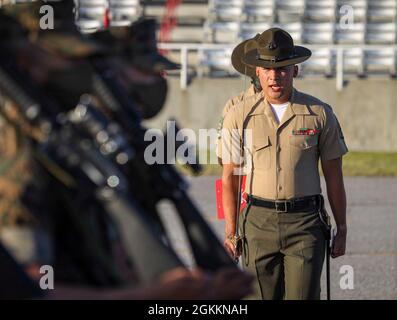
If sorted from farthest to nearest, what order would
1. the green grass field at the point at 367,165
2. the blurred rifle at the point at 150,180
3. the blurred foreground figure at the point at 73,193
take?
the green grass field at the point at 367,165 < the blurred rifle at the point at 150,180 < the blurred foreground figure at the point at 73,193

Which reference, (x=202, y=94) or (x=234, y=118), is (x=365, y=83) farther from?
(x=234, y=118)

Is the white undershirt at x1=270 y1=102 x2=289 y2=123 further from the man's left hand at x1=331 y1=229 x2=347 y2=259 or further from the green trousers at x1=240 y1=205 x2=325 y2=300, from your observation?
the man's left hand at x1=331 y1=229 x2=347 y2=259

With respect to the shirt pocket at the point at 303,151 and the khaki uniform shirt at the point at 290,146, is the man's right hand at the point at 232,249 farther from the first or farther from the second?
the shirt pocket at the point at 303,151

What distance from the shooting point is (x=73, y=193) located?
276 centimetres

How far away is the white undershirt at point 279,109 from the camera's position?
595 cm

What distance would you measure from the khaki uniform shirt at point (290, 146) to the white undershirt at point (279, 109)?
0.02 metres

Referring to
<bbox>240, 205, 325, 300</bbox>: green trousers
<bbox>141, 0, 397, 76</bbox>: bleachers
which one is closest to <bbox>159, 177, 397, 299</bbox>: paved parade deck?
<bbox>240, 205, 325, 300</bbox>: green trousers

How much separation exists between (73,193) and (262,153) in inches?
127

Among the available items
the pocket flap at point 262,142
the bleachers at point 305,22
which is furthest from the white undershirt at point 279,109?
the bleachers at point 305,22

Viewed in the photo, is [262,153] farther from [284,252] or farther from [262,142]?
[284,252]

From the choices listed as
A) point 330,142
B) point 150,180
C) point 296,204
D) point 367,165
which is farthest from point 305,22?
point 150,180

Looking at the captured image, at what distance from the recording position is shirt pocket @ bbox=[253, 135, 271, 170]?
232 inches
